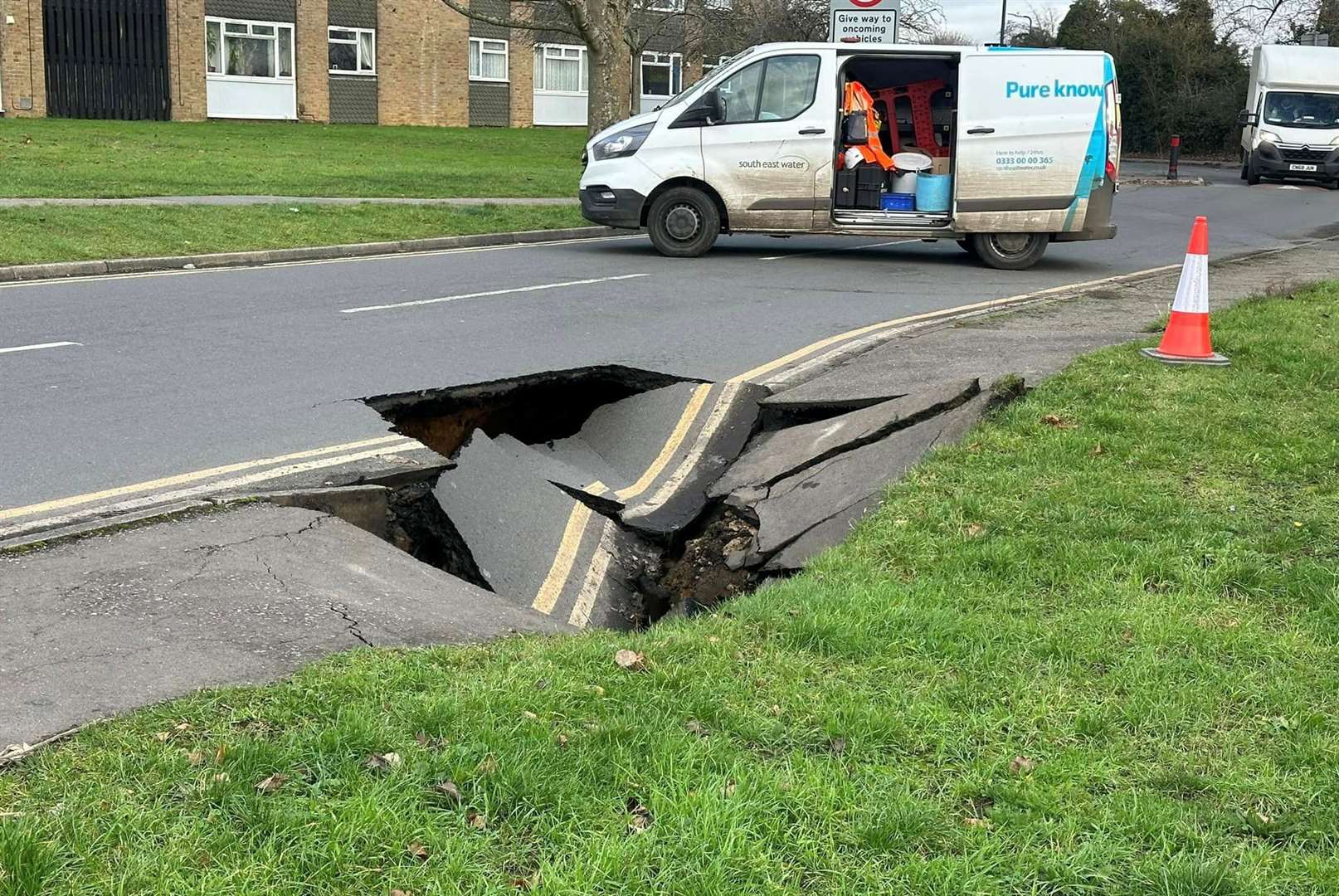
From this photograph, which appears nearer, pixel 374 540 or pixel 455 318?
pixel 374 540

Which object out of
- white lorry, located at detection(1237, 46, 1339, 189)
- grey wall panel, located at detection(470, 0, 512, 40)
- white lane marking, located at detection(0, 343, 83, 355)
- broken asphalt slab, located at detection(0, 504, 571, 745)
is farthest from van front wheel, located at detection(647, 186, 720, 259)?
grey wall panel, located at detection(470, 0, 512, 40)

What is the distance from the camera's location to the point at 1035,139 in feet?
47.8

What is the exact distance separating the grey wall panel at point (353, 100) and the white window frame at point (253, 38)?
1540 millimetres

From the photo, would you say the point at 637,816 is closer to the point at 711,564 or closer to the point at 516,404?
the point at 711,564

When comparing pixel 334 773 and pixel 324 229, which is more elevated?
pixel 324 229

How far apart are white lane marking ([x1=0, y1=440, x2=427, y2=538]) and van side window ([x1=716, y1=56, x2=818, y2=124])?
9.13 meters

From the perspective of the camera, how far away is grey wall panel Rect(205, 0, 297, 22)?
38.3 m

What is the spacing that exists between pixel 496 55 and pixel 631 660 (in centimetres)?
4470

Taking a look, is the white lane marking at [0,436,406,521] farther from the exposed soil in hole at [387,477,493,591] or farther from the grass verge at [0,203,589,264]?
the grass verge at [0,203,589,264]

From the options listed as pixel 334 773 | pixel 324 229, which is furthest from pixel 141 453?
pixel 324 229

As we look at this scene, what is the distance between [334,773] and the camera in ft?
10.5

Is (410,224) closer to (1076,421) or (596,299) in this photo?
(596,299)

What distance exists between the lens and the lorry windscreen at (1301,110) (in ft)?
113

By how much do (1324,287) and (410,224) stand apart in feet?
34.4
